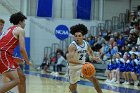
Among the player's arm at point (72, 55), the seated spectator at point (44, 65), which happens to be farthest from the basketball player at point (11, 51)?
the seated spectator at point (44, 65)

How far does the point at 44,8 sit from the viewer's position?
29.2 meters

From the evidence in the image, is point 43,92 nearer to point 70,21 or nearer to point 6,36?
point 6,36

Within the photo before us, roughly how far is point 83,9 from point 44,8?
316 centimetres

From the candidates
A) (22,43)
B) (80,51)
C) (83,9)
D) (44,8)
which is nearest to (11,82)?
(22,43)

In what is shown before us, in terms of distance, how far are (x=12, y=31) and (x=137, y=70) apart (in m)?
10.5

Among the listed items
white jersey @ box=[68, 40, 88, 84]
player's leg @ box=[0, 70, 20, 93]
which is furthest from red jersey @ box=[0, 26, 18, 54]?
white jersey @ box=[68, 40, 88, 84]

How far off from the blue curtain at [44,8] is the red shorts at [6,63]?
21.2 metres

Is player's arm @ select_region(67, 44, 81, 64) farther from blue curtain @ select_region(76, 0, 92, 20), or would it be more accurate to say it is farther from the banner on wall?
blue curtain @ select_region(76, 0, 92, 20)

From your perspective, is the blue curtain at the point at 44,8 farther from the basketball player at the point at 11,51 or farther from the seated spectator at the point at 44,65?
the basketball player at the point at 11,51

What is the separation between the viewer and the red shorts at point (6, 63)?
26.4ft

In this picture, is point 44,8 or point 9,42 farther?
point 44,8

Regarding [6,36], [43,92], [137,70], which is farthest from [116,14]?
[6,36]

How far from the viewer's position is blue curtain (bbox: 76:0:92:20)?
30031mm

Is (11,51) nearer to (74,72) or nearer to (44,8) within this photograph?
(74,72)
